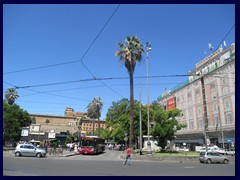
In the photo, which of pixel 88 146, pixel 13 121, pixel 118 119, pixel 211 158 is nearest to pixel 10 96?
pixel 13 121

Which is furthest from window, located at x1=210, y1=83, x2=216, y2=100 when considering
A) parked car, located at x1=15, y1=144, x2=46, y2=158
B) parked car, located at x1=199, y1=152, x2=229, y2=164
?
parked car, located at x1=15, y1=144, x2=46, y2=158

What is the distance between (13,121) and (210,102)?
143ft

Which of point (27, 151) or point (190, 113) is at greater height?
point (190, 113)

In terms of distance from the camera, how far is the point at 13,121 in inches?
2126

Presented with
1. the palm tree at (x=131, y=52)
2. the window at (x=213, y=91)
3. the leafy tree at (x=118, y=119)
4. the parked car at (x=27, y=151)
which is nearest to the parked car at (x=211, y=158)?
the palm tree at (x=131, y=52)

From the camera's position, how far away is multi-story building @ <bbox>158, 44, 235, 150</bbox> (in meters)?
55.7

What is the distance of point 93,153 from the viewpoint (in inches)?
1556

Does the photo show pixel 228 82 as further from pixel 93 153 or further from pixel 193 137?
pixel 93 153

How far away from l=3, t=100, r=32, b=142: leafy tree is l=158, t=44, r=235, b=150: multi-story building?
37.2 meters

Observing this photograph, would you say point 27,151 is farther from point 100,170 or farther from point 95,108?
point 95,108

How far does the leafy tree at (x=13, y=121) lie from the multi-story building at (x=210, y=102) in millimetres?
37208

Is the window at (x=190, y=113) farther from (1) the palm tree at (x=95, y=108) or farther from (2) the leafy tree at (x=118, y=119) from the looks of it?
(1) the palm tree at (x=95, y=108)

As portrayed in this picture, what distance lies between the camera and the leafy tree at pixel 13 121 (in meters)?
52.7

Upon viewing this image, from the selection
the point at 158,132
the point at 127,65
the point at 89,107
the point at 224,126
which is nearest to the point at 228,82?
the point at 224,126
